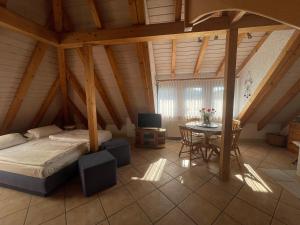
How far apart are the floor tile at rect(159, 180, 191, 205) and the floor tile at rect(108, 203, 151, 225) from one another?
51cm

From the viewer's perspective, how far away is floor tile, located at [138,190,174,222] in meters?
1.99

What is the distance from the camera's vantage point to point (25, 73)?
3.12m

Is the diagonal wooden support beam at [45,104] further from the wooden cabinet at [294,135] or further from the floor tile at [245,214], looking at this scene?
the wooden cabinet at [294,135]

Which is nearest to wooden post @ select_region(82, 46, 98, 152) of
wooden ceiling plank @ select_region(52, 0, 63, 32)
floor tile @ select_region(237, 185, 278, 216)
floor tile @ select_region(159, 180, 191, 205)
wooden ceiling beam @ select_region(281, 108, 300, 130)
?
wooden ceiling plank @ select_region(52, 0, 63, 32)

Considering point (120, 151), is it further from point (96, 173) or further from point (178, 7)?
point (178, 7)

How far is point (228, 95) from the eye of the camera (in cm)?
256

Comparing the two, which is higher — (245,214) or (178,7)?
(178,7)

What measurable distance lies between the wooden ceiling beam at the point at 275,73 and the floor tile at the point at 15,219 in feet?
15.9

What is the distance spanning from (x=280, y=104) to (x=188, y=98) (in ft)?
7.75

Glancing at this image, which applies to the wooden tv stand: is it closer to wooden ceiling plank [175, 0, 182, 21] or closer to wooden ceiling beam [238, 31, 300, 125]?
wooden ceiling beam [238, 31, 300, 125]

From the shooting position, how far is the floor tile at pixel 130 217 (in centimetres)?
187

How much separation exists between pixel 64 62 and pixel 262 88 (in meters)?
4.61

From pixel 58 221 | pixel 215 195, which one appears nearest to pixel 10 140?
pixel 58 221

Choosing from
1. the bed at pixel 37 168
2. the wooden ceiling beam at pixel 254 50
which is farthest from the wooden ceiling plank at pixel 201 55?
the bed at pixel 37 168
